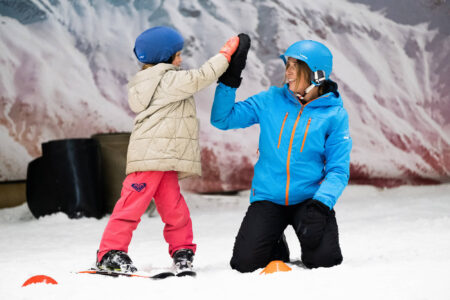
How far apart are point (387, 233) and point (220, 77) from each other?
4.56ft

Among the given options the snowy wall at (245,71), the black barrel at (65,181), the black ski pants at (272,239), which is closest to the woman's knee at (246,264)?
the black ski pants at (272,239)

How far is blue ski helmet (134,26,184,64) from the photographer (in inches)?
82.7

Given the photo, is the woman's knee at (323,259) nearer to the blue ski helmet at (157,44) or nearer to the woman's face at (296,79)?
the woman's face at (296,79)

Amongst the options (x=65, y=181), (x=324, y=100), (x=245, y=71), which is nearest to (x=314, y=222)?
(x=324, y=100)

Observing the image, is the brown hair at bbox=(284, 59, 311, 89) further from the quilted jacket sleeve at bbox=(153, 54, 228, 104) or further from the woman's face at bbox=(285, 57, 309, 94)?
the quilted jacket sleeve at bbox=(153, 54, 228, 104)

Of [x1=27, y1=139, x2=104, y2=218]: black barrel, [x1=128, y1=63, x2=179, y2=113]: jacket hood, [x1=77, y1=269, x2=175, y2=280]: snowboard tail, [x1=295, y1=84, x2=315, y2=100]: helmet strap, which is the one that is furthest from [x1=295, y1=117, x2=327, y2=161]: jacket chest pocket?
[x1=27, y1=139, x2=104, y2=218]: black barrel

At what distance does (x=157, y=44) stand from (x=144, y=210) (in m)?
0.59

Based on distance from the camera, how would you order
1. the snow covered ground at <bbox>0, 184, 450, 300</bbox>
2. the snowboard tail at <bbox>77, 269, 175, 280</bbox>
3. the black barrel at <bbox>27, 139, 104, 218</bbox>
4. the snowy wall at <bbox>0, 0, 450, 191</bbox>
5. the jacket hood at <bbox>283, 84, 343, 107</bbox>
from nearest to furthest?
the snow covered ground at <bbox>0, 184, 450, 300</bbox>
the snowboard tail at <bbox>77, 269, 175, 280</bbox>
the jacket hood at <bbox>283, 84, 343, 107</bbox>
the black barrel at <bbox>27, 139, 104, 218</bbox>
the snowy wall at <bbox>0, 0, 450, 191</bbox>

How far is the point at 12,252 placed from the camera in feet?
9.65

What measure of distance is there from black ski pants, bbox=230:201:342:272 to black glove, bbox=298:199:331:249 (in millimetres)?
15

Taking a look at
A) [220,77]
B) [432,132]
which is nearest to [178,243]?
[220,77]

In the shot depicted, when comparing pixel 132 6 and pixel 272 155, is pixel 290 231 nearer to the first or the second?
pixel 272 155

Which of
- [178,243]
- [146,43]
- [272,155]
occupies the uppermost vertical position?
[146,43]

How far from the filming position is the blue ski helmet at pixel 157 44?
2.10 m
